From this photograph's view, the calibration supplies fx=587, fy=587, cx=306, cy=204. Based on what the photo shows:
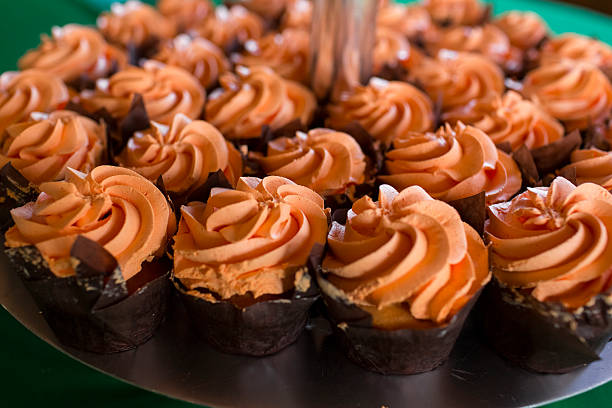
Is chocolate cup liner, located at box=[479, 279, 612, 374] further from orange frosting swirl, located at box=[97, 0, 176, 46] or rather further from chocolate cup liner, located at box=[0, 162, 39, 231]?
orange frosting swirl, located at box=[97, 0, 176, 46]

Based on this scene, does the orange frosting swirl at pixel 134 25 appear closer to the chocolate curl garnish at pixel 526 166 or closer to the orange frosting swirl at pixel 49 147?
the orange frosting swirl at pixel 49 147

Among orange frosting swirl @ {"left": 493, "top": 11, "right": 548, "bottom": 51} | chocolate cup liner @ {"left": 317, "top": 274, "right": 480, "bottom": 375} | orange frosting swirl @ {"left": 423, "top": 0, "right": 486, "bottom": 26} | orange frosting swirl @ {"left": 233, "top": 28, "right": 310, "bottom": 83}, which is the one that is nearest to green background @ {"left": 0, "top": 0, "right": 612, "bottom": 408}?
chocolate cup liner @ {"left": 317, "top": 274, "right": 480, "bottom": 375}

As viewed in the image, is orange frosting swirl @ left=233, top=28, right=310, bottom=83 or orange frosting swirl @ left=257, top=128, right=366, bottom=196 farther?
orange frosting swirl @ left=233, top=28, right=310, bottom=83

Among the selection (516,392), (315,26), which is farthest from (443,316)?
(315,26)

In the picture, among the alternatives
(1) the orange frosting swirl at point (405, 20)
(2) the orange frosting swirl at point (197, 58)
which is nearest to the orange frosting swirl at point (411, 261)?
(2) the orange frosting swirl at point (197, 58)

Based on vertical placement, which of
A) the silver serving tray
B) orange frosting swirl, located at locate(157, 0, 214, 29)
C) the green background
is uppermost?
orange frosting swirl, located at locate(157, 0, 214, 29)

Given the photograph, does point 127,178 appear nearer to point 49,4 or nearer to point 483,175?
point 483,175

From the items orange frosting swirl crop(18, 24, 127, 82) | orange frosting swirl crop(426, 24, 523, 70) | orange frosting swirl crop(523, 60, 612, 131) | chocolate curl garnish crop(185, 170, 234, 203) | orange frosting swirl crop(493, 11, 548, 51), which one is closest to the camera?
chocolate curl garnish crop(185, 170, 234, 203)

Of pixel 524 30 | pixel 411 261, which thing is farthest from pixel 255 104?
pixel 524 30
